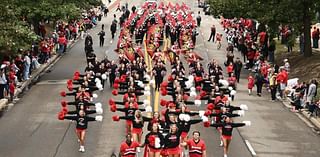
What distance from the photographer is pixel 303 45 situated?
40.0m

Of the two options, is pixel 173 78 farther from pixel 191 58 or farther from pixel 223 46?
pixel 223 46

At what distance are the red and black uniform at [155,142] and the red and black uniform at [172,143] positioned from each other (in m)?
0.14

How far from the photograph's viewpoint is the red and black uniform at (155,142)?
717 inches

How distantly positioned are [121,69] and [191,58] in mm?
4339

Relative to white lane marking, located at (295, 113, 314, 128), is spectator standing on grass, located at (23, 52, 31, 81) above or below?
above

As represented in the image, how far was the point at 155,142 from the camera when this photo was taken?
59.8 feet

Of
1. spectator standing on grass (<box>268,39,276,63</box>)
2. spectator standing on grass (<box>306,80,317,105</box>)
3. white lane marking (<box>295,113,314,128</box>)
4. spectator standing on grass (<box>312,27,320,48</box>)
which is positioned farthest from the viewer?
spectator standing on grass (<box>312,27,320,48</box>)

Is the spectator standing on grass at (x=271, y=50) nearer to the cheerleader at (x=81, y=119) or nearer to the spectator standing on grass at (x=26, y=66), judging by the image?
the spectator standing on grass at (x=26, y=66)

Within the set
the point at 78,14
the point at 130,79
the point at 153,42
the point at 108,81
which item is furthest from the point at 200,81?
the point at 153,42

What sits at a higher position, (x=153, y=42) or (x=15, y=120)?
(x=153, y=42)

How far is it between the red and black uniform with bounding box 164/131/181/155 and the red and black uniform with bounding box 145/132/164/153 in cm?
14

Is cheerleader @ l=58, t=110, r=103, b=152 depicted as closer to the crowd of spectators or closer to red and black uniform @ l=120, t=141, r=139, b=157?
red and black uniform @ l=120, t=141, r=139, b=157

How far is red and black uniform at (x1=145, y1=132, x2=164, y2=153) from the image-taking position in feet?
59.8

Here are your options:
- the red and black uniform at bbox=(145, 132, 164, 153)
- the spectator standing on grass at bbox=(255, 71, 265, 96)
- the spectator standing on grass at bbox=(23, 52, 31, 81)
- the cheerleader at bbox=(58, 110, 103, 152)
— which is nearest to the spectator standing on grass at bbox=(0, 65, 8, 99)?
the spectator standing on grass at bbox=(23, 52, 31, 81)
